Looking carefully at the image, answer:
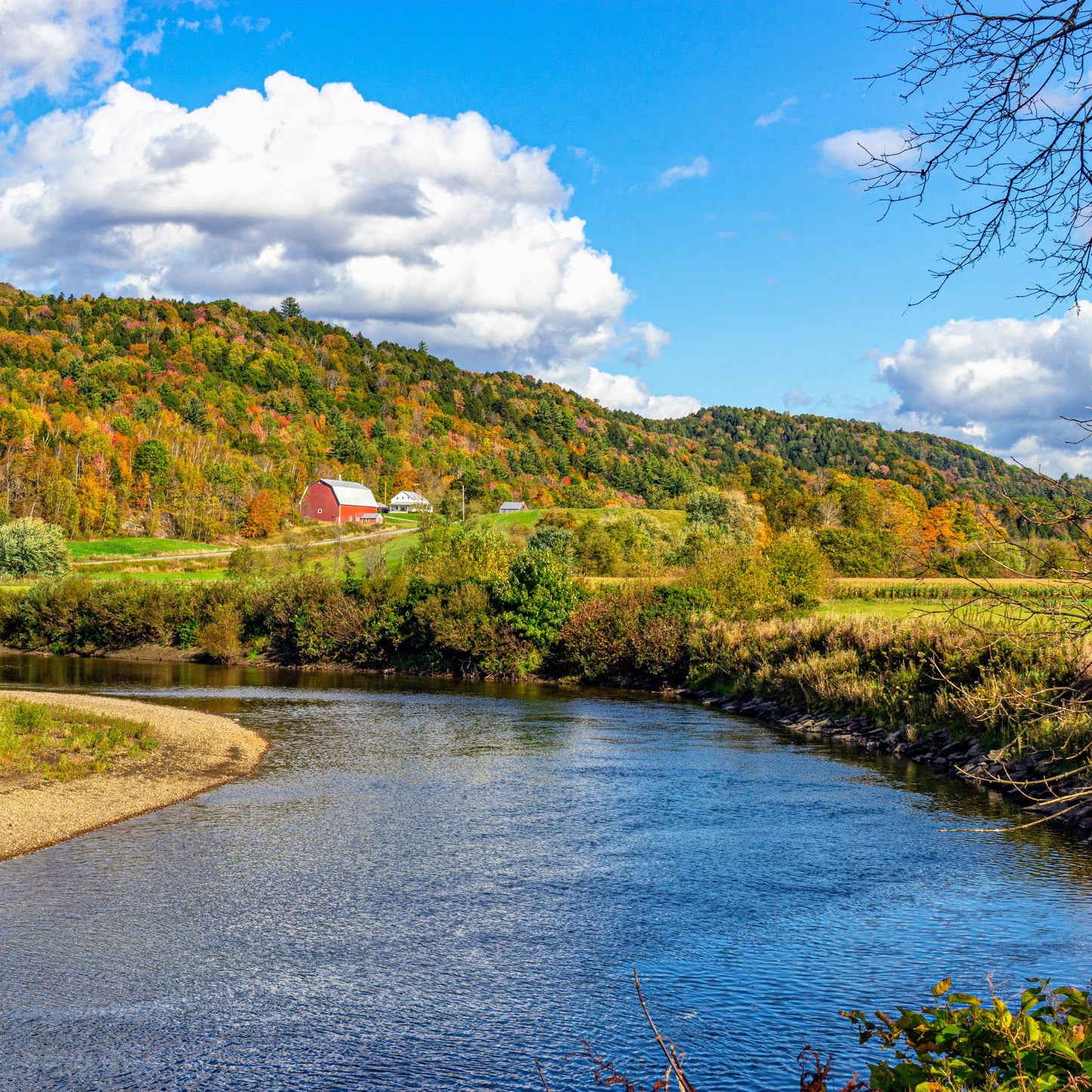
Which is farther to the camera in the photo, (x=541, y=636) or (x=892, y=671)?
(x=541, y=636)

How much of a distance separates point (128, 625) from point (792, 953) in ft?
195

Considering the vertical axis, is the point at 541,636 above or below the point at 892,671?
above

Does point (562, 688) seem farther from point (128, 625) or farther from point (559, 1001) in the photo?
point (559, 1001)

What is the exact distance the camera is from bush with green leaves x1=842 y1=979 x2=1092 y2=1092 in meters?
4.70

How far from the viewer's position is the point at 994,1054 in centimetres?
501

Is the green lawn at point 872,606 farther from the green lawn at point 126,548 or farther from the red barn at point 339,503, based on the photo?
the red barn at point 339,503

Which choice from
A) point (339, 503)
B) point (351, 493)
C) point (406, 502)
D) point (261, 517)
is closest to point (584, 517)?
point (339, 503)

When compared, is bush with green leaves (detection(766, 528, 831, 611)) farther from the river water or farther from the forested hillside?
the forested hillside

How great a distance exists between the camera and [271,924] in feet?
46.0

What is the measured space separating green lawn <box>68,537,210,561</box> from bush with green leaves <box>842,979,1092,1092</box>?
101 m

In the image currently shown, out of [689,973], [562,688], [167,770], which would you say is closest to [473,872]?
[689,973]

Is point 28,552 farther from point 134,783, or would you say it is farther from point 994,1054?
point 994,1054

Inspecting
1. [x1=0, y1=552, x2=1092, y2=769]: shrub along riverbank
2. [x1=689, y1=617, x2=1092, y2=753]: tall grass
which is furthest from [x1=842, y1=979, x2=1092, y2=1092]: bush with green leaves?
[x1=0, y1=552, x2=1092, y2=769]: shrub along riverbank

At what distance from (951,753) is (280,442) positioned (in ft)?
465
